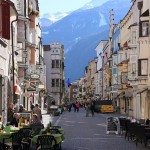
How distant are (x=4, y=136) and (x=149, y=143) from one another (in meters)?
9.14

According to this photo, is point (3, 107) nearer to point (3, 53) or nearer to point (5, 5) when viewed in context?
point (3, 53)

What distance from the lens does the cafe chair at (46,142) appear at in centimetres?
1862

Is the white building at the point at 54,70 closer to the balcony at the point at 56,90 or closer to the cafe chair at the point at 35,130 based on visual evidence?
the balcony at the point at 56,90

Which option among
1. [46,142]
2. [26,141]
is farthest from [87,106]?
[46,142]

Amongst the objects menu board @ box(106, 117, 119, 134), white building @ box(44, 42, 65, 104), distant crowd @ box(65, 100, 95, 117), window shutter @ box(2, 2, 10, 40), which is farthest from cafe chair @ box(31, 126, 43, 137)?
white building @ box(44, 42, 65, 104)

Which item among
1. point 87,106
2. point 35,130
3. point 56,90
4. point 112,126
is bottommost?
point 87,106

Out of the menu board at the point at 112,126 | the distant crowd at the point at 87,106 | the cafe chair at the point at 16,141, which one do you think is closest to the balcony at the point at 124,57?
the distant crowd at the point at 87,106

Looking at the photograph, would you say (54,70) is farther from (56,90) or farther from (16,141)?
(16,141)

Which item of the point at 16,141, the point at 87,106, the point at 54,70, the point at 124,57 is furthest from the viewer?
the point at 54,70

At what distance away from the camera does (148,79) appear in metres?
53.7

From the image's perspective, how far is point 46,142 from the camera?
61.8 ft

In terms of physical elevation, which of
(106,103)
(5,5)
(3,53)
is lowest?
(106,103)

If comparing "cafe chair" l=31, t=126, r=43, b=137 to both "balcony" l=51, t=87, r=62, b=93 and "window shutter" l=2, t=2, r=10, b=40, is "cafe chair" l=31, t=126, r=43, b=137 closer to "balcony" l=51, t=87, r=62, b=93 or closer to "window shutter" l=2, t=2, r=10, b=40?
"window shutter" l=2, t=2, r=10, b=40

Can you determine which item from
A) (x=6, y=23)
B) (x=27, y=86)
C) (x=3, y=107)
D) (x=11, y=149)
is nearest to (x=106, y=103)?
(x=27, y=86)
